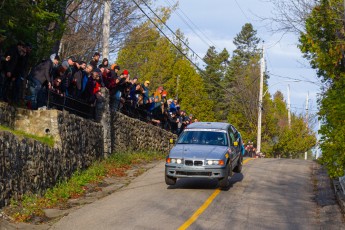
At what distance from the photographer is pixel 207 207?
15.1m

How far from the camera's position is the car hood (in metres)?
17.4

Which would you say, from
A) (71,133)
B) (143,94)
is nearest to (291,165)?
(143,94)

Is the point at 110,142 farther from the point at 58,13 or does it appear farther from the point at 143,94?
Answer: the point at 58,13

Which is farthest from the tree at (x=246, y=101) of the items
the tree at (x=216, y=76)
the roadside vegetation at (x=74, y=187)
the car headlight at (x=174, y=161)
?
the car headlight at (x=174, y=161)

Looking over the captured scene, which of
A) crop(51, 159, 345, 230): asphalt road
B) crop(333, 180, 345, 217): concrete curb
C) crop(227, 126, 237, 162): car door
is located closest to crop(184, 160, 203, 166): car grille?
crop(51, 159, 345, 230): asphalt road

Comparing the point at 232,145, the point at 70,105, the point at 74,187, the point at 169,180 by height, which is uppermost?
the point at 70,105

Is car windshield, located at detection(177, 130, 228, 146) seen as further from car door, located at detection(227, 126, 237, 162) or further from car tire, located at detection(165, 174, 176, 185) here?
car tire, located at detection(165, 174, 176, 185)

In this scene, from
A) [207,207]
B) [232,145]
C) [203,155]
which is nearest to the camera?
[207,207]

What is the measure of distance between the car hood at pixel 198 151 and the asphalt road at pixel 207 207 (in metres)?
0.97

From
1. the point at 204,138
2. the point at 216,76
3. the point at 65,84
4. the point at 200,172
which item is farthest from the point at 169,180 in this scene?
the point at 216,76

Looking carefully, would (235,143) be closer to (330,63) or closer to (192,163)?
(192,163)

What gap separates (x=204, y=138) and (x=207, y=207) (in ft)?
14.2

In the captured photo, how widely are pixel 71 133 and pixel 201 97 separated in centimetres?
4499

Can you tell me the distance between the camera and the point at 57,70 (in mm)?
17953
